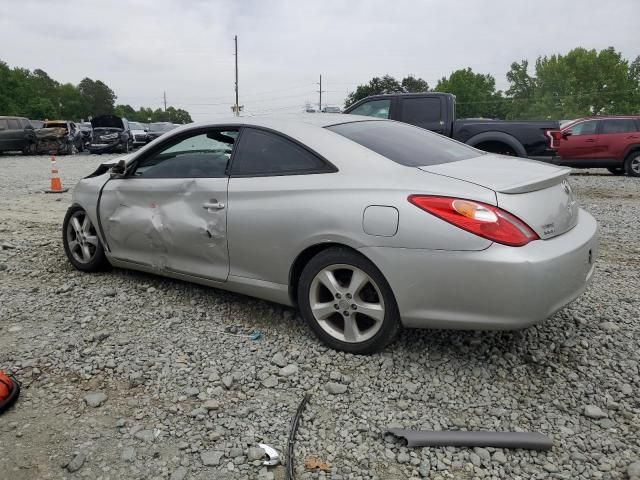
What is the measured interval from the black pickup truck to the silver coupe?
250 inches

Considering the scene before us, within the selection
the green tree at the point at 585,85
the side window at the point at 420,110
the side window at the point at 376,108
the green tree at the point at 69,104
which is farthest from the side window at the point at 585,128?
the green tree at the point at 69,104

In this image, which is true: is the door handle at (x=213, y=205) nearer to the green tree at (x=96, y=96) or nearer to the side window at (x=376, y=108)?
the side window at (x=376, y=108)

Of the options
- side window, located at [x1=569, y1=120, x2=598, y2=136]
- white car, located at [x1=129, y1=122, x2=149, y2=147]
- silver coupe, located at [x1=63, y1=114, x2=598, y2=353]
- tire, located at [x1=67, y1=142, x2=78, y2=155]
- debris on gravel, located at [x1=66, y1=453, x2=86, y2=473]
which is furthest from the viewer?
white car, located at [x1=129, y1=122, x2=149, y2=147]

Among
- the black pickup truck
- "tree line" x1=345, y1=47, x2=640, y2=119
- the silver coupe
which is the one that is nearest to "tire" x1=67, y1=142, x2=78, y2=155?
the black pickup truck

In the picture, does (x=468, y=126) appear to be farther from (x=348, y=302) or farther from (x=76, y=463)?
(x=76, y=463)

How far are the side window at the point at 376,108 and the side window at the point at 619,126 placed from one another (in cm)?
653

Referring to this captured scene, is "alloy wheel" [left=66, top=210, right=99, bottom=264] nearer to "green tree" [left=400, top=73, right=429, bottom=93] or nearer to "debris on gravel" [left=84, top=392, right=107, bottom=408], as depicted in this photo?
"debris on gravel" [left=84, top=392, right=107, bottom=408]

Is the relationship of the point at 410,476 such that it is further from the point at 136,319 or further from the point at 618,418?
the point at 136,319

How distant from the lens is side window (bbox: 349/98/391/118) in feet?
34.1

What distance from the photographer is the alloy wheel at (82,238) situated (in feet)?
16.1

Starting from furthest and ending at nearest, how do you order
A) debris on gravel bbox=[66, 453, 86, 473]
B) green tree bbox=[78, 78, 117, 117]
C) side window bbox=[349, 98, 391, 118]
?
1. green tree bbox=[78, 78, 117, 117]
2. side window bbox=[349, 98, 391, 118]
3. debris on gravel bbox=[66, 453, 86, 473]

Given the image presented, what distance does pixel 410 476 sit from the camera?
232 centimetres

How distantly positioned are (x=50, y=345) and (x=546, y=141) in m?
9.21

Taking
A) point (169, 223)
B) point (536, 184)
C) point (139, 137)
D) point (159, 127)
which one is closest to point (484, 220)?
point (536, 184)
